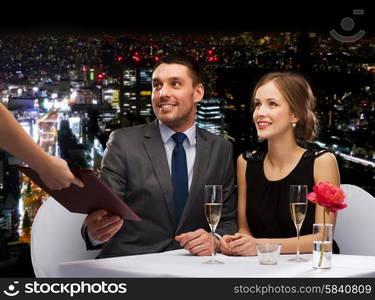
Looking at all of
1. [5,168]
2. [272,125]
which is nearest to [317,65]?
[5,168]

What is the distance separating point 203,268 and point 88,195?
0.41m

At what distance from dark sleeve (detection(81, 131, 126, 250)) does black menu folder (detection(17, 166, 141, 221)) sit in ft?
1.98

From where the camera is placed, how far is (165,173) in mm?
2873

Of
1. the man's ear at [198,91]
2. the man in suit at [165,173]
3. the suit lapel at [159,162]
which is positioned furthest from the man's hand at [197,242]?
the man's ear at [198,91]

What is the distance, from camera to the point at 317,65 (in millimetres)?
5812

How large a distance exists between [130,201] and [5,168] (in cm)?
318

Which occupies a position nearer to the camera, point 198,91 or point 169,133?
point 169,133

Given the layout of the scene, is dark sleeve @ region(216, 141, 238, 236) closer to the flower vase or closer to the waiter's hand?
the waiter's hand

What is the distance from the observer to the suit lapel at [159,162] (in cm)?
285

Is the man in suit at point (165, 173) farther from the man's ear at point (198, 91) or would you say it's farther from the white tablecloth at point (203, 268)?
the white tablecloth at point (203, 268)

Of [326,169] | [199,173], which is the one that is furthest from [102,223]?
[326,169]

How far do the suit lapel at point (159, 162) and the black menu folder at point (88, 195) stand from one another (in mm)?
630

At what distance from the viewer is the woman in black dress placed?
2.83m

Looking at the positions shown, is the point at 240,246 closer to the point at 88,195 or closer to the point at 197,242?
the point at 197,242
